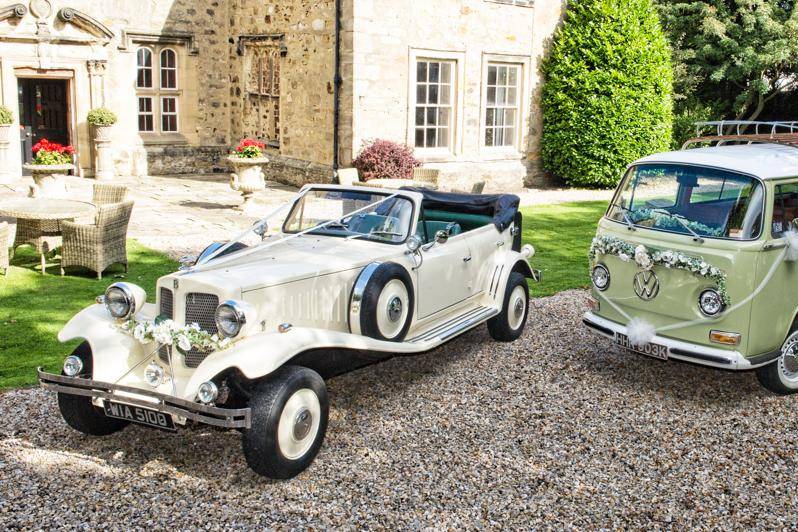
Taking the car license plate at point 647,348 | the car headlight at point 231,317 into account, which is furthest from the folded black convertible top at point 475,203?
the car headlight at point 231,317

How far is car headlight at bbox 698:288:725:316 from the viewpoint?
19.6ft

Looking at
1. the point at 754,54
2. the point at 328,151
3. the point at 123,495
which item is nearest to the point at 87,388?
the point at 123,495

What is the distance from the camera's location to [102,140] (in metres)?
17.3

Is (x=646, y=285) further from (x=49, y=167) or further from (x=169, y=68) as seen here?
(x=169, y=68)

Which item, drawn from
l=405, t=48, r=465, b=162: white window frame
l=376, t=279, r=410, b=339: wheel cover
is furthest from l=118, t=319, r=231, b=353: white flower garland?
l=405, t=48, r=465, b=162: white window frame

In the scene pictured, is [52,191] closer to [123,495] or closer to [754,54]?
[123,495]

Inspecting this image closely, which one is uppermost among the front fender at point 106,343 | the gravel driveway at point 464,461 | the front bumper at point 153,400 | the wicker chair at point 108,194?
the wicker chair at point 108,194

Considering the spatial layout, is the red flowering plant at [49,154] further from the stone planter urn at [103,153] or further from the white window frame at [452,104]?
the white window frame at [452,104]

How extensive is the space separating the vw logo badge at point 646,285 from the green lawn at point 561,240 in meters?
2.84

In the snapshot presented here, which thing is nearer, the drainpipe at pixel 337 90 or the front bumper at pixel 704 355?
the front bumper at pixel 704 355

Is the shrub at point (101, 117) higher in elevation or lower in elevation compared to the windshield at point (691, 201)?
higher

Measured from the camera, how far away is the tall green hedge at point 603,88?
56.4ft

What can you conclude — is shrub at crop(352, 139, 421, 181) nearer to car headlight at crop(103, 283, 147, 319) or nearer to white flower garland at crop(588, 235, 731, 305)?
white flower garland at crop(588, 235, 731, 305)

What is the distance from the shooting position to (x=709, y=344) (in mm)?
6090
